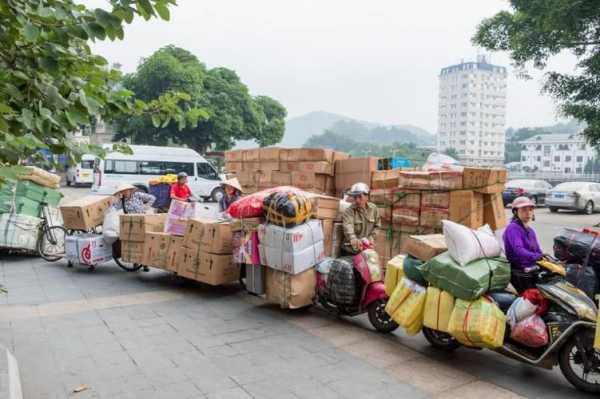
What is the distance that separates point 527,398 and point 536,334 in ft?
1.68

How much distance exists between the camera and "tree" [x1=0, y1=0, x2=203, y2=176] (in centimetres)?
175

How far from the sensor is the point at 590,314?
3.79 meters

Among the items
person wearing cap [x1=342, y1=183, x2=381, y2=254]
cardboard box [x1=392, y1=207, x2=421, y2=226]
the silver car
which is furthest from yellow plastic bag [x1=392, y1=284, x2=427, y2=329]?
the silver car

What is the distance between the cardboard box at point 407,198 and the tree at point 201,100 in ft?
81.2

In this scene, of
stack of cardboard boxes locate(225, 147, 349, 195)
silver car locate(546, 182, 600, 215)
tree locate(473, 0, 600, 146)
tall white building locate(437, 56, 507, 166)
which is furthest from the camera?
tall white building locate(437, 56, 507, 166)

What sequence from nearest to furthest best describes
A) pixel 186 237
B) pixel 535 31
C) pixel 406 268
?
pixel 406 268 → pixel 186 237 → pixel 535 31

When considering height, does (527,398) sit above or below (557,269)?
below

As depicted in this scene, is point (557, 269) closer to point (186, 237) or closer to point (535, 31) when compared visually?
point (186, 237)

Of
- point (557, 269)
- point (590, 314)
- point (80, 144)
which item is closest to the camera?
point (80, 144)

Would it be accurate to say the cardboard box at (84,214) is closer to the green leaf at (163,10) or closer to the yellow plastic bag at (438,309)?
the yellow plastic bag at (438,309)

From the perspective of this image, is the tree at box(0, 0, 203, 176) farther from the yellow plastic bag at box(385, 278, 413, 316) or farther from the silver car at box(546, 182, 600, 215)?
the silver car at box(546, 182, 600, 215)

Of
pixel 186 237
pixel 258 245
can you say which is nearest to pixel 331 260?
pixel 258 245

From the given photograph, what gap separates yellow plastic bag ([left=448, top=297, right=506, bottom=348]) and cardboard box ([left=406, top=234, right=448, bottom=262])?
63cm

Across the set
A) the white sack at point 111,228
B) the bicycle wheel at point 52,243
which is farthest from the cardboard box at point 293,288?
the bicycle wheel at point 52,243
